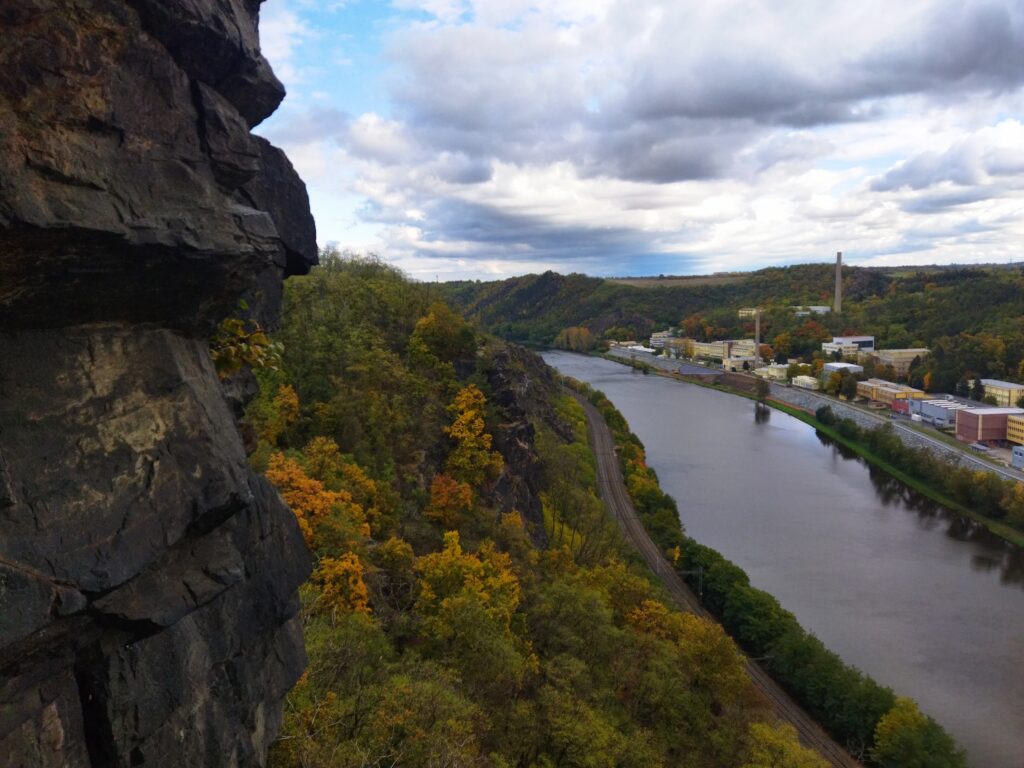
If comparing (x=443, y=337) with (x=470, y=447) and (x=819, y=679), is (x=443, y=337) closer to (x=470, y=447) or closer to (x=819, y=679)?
(x=470, y=447)

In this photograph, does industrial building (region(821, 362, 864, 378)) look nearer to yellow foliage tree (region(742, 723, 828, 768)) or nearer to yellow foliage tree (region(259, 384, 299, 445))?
yellow foliage tree (region(742, 723, 828, 768))

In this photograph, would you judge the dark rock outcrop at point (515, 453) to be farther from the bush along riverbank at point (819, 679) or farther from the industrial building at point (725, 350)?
the industrial building at point (725, 350)

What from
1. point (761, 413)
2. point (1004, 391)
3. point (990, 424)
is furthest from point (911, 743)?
point (1004, 391)

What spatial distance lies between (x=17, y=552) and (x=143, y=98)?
10.6 feet

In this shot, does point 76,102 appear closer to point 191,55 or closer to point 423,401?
point 191,55

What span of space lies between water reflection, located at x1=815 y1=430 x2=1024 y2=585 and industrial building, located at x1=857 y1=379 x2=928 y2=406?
2196 cm

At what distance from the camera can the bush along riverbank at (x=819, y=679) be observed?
61.6 ft

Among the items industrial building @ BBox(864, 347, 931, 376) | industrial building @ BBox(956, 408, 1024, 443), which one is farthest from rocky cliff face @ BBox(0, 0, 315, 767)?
industrial building @ BBox(864, 347, 931, 376)

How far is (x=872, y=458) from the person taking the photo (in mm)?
51781

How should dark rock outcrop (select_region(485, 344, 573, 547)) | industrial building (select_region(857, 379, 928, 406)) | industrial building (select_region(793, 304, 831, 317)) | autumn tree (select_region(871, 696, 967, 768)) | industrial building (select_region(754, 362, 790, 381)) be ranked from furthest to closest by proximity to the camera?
industrial building (select_region(793, 304, 831, 317)) → industrial building (select_region(754, 362, 790, 381)) → industrial building (select_region(857, 379, 928, 406)) → dark rock outcrop (select_region(485, 344, 573, 547)) → autumn tree (select_region(871, 696, 967, 768))

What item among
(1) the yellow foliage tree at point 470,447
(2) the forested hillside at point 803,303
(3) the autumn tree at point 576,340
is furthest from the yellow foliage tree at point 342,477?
(3) the autumn tree at point 576,340

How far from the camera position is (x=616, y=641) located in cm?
1839

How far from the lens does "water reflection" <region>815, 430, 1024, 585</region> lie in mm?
32656

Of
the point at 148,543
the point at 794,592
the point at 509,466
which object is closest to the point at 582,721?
the point at 148,543
